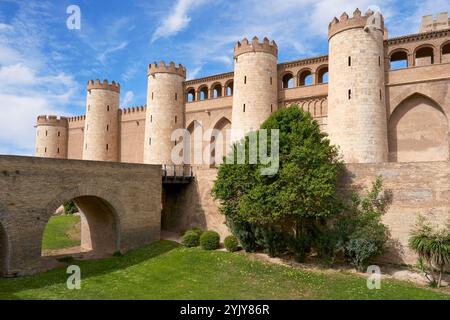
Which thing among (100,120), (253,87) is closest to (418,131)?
(253,87)

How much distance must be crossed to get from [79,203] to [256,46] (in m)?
16.7

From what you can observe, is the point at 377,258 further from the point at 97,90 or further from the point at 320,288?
the point at 97,90

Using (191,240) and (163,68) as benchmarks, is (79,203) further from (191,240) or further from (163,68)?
(163,68)

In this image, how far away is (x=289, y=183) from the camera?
16.8 meters

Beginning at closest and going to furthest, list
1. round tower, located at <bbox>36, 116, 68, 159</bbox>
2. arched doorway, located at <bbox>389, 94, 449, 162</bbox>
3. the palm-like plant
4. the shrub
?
the palm-like plant, arched doorway, located at <bbox>389, 94, 449, 162</bbox>, the shrub, round tower, located at <bbox>36, 116, 68, 159</bbox>

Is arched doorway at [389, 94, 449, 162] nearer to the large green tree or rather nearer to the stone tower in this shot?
the large green tree

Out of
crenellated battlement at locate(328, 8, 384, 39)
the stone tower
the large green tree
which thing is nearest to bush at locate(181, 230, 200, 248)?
the large green tree

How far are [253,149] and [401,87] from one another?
11619mm

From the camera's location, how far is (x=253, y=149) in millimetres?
18625

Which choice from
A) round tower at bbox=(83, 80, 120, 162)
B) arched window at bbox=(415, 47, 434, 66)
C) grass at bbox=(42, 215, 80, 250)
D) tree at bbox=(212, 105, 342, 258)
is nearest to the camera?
tree at bbox=(212, 105, 342, 258)

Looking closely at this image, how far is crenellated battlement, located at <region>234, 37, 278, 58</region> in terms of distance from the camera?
2667 cm

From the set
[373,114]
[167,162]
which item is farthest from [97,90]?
[373,114]

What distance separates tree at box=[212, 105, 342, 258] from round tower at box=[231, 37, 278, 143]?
712 cm
